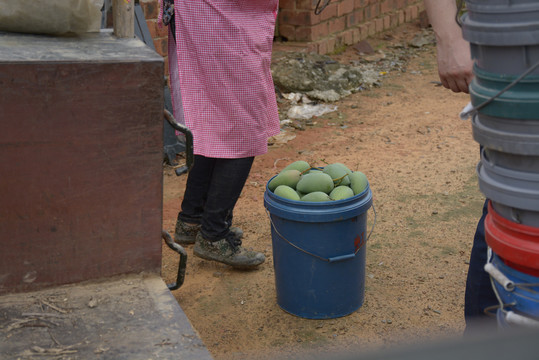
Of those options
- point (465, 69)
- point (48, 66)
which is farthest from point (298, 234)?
point (48, 66)

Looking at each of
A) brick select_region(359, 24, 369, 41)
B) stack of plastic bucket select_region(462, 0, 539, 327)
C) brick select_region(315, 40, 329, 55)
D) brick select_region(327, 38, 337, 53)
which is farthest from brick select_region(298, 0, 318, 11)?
stack of plastic bucket select_region(462, 0, 539, 327)

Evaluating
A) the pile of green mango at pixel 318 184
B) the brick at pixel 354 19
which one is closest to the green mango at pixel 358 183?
the pile of green mango at pixel 318 184

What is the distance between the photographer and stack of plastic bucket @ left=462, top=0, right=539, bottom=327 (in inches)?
51.1

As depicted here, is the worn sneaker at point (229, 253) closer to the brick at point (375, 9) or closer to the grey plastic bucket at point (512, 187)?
the grey plastic bucket at point (512, 187)

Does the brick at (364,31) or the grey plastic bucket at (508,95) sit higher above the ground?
the grey plastic bucket at (508,95)

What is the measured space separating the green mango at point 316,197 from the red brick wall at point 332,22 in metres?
4.66

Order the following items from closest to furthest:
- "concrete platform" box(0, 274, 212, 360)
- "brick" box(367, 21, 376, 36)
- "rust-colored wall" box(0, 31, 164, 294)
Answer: "concrete platform" box(0, 274, 212, 360), "rust-colored wall" box(0, 31, 164, 294), "brick" box(367, 21, 376, 36)

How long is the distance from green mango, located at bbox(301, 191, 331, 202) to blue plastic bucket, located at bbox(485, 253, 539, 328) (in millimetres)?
1194

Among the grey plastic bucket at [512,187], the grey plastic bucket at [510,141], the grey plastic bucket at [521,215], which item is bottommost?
the grey plastic bucket at [521,215]

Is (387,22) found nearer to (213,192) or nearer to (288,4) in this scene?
(288,4)

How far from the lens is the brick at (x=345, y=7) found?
7.66 meters

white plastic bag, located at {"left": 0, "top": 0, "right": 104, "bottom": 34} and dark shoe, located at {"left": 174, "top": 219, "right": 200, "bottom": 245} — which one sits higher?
white plastic bag, located at {"left": 0, "top": 0, "right": 104, "bottom": 34}

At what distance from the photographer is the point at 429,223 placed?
3.80 meters

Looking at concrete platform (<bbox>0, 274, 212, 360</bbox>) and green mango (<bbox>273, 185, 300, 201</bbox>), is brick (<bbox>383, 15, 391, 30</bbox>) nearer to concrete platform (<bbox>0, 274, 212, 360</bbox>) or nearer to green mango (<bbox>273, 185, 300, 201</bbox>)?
green mango (<bbox>273, 185, 300, 201</bbox>)
